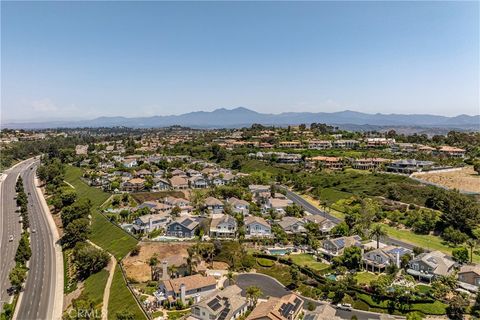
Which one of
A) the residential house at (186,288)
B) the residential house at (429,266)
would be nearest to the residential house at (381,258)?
the residential house at (429,266)

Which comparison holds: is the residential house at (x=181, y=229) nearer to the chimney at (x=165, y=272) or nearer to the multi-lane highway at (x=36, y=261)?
the chimney at (x=165, y=272)

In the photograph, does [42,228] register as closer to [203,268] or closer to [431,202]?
[203,268]

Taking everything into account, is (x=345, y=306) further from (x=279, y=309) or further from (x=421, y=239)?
(x=421, y=239)

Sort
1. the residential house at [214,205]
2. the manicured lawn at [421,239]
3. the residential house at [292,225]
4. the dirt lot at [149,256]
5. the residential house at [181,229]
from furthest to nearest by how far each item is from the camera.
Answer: the residential house at [214,205], the residential house at [292,225], the residential house at [181,229], the manicured lawn at [421,239], the dirt lot at [149,256]

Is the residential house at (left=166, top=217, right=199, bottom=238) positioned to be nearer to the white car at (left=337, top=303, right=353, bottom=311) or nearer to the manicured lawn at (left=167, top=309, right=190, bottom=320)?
the manicured lawn at (left=167, top=309, right=190, bottom=320)

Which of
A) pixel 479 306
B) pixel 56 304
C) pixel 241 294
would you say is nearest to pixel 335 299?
pixel 241 294
